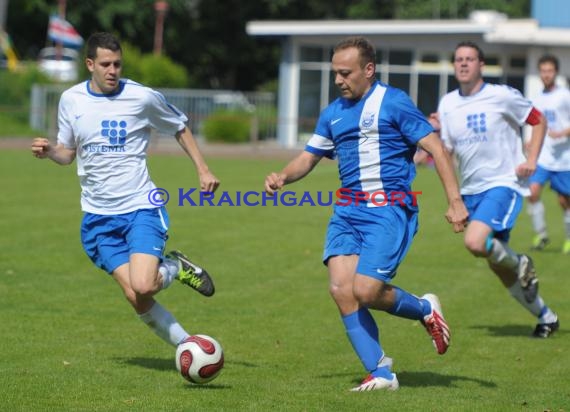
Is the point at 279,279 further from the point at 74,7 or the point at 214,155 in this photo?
the point at 74,7

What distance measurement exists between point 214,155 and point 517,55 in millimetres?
12404

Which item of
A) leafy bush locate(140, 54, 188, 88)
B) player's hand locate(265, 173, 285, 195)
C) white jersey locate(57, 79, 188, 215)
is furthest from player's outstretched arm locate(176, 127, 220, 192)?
leafy bush locate(140, 54, 188, 88)

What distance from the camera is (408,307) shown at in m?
7.37

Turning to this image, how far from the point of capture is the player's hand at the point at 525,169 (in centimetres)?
917

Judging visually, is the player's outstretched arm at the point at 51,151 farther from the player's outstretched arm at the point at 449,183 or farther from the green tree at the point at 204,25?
the green tree at the point at 204,25

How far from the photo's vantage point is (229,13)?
189ft

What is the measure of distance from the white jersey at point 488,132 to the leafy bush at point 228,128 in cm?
2752

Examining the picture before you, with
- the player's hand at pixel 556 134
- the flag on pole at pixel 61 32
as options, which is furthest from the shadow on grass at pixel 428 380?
the flag on pole at pixel 61 32

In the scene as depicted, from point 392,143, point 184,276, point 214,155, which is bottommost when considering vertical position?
point 214,155

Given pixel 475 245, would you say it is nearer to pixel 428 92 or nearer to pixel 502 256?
pixel 502 256

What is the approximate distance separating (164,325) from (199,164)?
1113mm

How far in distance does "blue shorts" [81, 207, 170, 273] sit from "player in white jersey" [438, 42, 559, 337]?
2788 millimetres

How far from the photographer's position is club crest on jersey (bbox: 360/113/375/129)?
716 centimetres

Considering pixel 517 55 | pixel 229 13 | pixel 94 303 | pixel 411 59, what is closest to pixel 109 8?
pixel 229 13
